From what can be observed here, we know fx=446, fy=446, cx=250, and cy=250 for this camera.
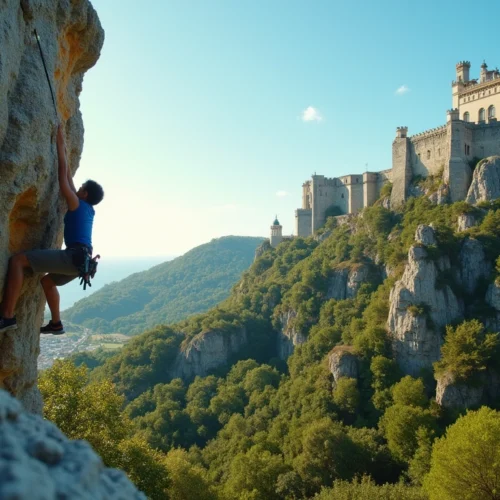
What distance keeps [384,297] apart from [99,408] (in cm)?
3520

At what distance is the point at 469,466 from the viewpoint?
2184 centimetres

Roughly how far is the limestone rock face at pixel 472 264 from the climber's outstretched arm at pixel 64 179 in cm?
4305

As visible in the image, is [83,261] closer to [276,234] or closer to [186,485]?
[186,485]

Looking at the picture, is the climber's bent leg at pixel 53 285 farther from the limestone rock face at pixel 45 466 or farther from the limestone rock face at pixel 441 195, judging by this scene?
the limestone rock face at pixel 441 195

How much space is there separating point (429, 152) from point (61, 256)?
2259 inches

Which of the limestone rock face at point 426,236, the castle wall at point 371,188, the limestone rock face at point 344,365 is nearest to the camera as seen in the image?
the limestone rock face at point 344,365

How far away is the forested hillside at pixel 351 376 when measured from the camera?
29.3 metres

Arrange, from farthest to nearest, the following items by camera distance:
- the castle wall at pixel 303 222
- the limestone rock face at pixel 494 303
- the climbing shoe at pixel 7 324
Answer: the castle wall at pixel 303 222, the limestone rock face at pixel 494 303, the climbing shoe at pixel 7 324

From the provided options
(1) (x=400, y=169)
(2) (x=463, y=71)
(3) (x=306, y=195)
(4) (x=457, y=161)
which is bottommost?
(4) (x=457, y=161)

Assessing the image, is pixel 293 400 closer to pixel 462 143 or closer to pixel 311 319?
pixel 311 319

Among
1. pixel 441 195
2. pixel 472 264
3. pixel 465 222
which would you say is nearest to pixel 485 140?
pixel 441 195

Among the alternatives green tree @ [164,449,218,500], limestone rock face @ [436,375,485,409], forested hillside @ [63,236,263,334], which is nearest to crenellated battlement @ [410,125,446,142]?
limestone rock face @ [436,375,485,409]

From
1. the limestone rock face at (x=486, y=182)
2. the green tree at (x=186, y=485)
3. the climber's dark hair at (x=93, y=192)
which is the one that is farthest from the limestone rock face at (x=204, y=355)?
the climber's dark hair at (x=93, y=192)

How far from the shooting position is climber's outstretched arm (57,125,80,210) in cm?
717
